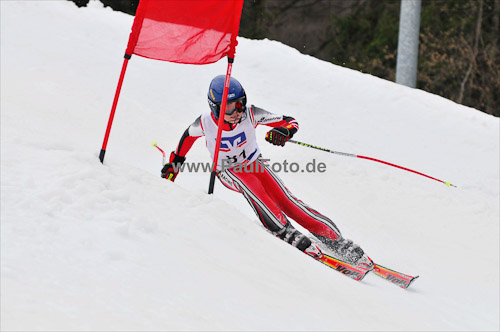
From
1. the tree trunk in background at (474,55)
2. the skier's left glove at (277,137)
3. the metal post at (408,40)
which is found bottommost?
the skier's left glove at (277,137)

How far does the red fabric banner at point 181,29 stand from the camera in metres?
3.66

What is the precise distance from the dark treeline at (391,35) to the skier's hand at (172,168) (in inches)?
485

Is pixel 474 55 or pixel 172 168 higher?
pixel 474 55

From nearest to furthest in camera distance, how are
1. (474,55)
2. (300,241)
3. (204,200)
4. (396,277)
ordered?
1. (204,200)
2. (300,241)
3. (396,277)
4. (474,55)

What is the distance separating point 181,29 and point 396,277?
253 cm

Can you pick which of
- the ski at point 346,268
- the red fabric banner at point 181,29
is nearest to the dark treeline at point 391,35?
the ski at point 346,268

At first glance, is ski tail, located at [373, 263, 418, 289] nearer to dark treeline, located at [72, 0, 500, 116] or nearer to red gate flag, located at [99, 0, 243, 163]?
red gate flag, located at [99, 0, 243, 163]

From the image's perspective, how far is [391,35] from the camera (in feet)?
56.4

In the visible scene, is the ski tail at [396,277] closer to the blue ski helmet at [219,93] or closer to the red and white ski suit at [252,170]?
the red and white ski suit at [252,170]

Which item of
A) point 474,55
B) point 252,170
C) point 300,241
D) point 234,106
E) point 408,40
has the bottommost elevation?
point 300,241

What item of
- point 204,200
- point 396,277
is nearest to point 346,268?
point 396,277

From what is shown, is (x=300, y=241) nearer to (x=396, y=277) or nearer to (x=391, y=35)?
(x=396, y=277)

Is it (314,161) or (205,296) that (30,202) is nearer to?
(205,296)

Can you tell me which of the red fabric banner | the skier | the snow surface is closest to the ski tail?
the snow surface
